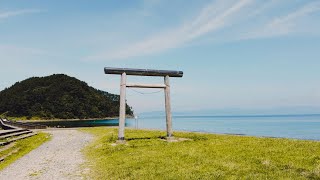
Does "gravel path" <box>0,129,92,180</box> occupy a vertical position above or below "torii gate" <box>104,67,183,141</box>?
below

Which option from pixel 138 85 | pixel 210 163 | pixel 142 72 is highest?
pixel 142 72

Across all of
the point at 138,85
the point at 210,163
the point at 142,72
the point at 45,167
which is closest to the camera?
the point at 210,163

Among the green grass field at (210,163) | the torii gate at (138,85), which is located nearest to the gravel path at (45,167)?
the green grass field at (210,163)

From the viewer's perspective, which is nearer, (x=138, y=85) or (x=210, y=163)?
(x=210, y=163)

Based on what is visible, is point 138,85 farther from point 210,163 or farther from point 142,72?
point 210,163

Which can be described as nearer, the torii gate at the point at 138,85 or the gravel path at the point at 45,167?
the gravel path at the point at 45,167

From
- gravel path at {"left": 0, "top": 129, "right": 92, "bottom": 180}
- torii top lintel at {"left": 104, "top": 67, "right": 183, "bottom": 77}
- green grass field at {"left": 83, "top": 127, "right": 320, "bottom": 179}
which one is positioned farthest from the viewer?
torii top lintel at {"left": 104, "top": 67, "right": 183, "bottom": 77}

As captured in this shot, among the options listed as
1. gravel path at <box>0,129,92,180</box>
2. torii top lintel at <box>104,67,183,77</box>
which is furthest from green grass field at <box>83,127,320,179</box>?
torii top lintel at <box>104,67,183,77</box>

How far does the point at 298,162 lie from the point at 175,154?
6385mm

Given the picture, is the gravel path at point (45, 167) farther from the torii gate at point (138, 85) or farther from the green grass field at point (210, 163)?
the torii gate at point (138, 85)

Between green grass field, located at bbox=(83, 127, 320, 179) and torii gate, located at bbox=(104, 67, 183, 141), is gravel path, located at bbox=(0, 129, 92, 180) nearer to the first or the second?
green grass field, located at bbox=(83, 127, 320, 179)

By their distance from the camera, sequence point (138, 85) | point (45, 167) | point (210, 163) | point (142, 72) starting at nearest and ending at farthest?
point (210, 163) < point (45, 167) < point (138, 85) < point (142, 72)

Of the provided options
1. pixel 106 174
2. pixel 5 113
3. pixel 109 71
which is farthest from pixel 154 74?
pixel 5 113

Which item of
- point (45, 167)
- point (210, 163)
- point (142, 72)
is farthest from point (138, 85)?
point (210, 163)
